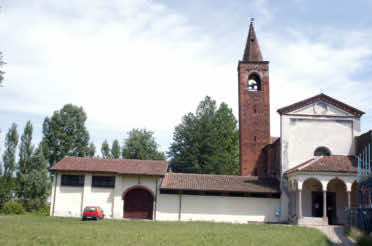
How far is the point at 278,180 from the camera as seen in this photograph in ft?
100

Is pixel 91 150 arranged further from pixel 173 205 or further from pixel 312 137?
pixel 312 137

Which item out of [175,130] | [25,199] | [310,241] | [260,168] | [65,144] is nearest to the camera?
[310,241]

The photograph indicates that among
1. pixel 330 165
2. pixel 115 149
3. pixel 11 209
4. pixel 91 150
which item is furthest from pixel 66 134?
pixel 330 165

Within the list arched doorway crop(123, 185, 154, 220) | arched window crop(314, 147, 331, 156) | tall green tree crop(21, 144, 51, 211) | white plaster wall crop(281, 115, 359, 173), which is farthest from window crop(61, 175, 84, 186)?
arched window crop(314, 147, 331, 156)

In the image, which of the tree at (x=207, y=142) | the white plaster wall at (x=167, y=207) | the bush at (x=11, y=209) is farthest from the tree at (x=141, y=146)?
the white plaster wall at (x=167, y=207)

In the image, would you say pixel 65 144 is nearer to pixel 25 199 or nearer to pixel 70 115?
pixel 70 115

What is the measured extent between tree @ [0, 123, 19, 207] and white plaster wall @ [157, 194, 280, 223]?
63.4ft

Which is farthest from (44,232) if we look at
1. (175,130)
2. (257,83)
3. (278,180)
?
(175,130)

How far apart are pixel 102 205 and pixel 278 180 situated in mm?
14592

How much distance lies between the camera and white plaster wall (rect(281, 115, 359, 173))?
96.4 ft

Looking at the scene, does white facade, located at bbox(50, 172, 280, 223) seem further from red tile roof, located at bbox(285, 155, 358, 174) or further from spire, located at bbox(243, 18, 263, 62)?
spire, located at bbox(243, 18, 263, 62)

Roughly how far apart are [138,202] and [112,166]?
3.73 m

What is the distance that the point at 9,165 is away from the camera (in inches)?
1626

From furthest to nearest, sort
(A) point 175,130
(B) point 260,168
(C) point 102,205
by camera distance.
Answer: (A) point 175,130 < (B) point 260,168 < (C) point 102,205
